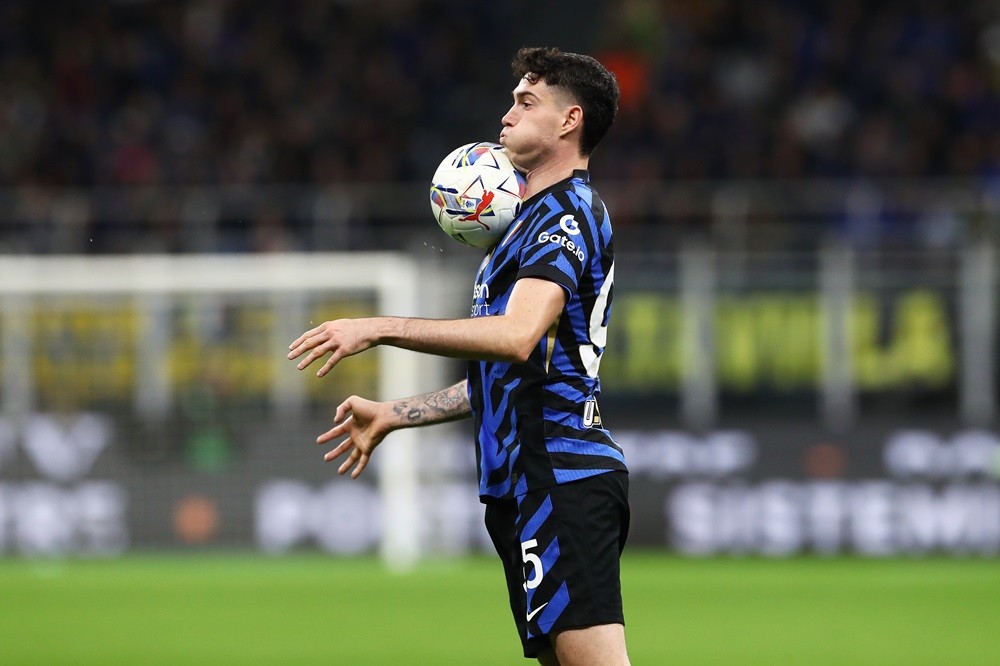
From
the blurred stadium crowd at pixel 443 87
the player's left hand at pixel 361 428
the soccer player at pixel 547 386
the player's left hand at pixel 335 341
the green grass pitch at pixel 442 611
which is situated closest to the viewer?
the player's left hand at pixel 335 341

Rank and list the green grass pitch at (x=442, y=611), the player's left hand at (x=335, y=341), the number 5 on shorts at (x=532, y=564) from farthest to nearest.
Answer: the green grass pitch at (x=442, y=611) → the number 5 on shorts at (x=532, y=564) → the player's left hand at (x=335, y=341)

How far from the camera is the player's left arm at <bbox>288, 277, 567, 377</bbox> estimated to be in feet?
12.3

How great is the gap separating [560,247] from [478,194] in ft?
1.43

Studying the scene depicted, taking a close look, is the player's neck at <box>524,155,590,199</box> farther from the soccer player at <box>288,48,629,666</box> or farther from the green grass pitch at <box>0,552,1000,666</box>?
the green grass pitch at <box>0,552,1000,666</box>

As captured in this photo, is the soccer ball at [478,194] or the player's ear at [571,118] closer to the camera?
the player's ear at [571,118]

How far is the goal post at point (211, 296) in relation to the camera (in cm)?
1241

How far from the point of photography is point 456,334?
3791 millimetres

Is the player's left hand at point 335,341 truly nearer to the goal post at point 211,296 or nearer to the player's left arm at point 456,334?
the player's left arm at point 456,334

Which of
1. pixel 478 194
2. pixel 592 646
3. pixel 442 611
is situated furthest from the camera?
pixel 442 611

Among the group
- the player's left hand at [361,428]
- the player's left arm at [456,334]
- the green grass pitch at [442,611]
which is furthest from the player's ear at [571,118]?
the green grass pitch at [442,611]

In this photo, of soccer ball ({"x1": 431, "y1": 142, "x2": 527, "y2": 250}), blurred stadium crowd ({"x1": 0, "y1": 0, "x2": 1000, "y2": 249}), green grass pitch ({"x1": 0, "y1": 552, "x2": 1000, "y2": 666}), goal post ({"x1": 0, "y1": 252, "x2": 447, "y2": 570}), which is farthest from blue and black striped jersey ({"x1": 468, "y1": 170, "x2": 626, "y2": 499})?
blurred stadium crowd ({"x1": 0, "y1": 0, "x2": 1000, "y2": 249})

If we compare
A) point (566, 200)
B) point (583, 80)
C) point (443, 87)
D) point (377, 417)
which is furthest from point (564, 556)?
point (443, 87)

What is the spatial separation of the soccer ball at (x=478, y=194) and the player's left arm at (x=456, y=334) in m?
0.51

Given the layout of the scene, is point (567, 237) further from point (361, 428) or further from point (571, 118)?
point (361, 428)
